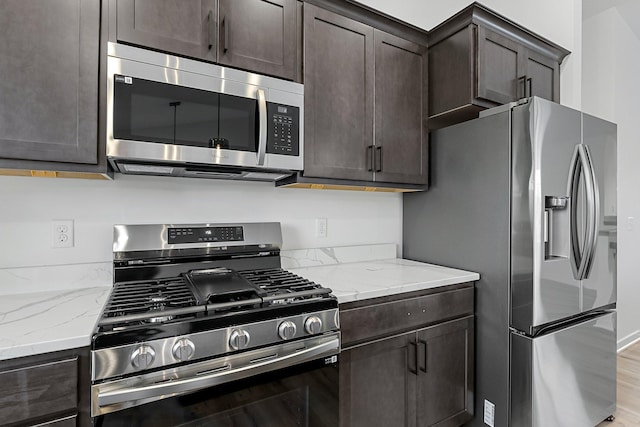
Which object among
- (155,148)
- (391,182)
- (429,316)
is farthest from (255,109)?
(429,316)

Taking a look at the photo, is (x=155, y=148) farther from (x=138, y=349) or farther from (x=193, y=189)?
(x=138, y=349)

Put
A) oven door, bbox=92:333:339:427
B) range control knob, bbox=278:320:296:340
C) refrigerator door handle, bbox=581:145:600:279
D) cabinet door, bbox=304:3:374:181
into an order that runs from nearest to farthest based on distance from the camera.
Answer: oven door, bbox=92:333:339:427 < range control knob, bbox=278:320:296:340 < cabinet door, bbox=304:3:374:181 < refrigerator door handle, bbox=581:145:600:279

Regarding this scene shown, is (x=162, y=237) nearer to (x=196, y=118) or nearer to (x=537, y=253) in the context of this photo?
(x=196, y=118)

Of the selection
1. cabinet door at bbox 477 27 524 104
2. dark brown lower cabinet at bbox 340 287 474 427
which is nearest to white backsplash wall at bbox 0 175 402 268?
dark brown lower cabinet at bbox 340 287 474 427

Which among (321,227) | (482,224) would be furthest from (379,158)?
(482,224)

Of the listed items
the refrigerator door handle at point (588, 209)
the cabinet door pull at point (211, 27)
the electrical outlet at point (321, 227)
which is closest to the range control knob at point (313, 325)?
the electrical outlet at point (321, 227)

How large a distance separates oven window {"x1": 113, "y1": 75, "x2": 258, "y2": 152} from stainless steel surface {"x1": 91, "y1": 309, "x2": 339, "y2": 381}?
0.76 metres

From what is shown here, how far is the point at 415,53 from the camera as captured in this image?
2.06 metres

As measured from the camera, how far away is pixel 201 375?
105cm

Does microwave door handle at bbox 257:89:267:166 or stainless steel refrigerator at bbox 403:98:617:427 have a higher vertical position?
microwave door handle at bbox 257:89:267:166

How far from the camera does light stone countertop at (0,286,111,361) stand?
889mm

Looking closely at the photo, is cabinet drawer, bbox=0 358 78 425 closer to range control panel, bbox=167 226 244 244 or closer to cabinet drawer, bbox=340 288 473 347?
range control panel, bbox=167 226 244 244

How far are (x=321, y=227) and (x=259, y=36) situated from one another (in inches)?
42.8

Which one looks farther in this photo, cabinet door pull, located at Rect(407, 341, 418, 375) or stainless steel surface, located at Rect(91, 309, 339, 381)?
cabinet door pull, located at Rect(407, 341, 418, 375)
